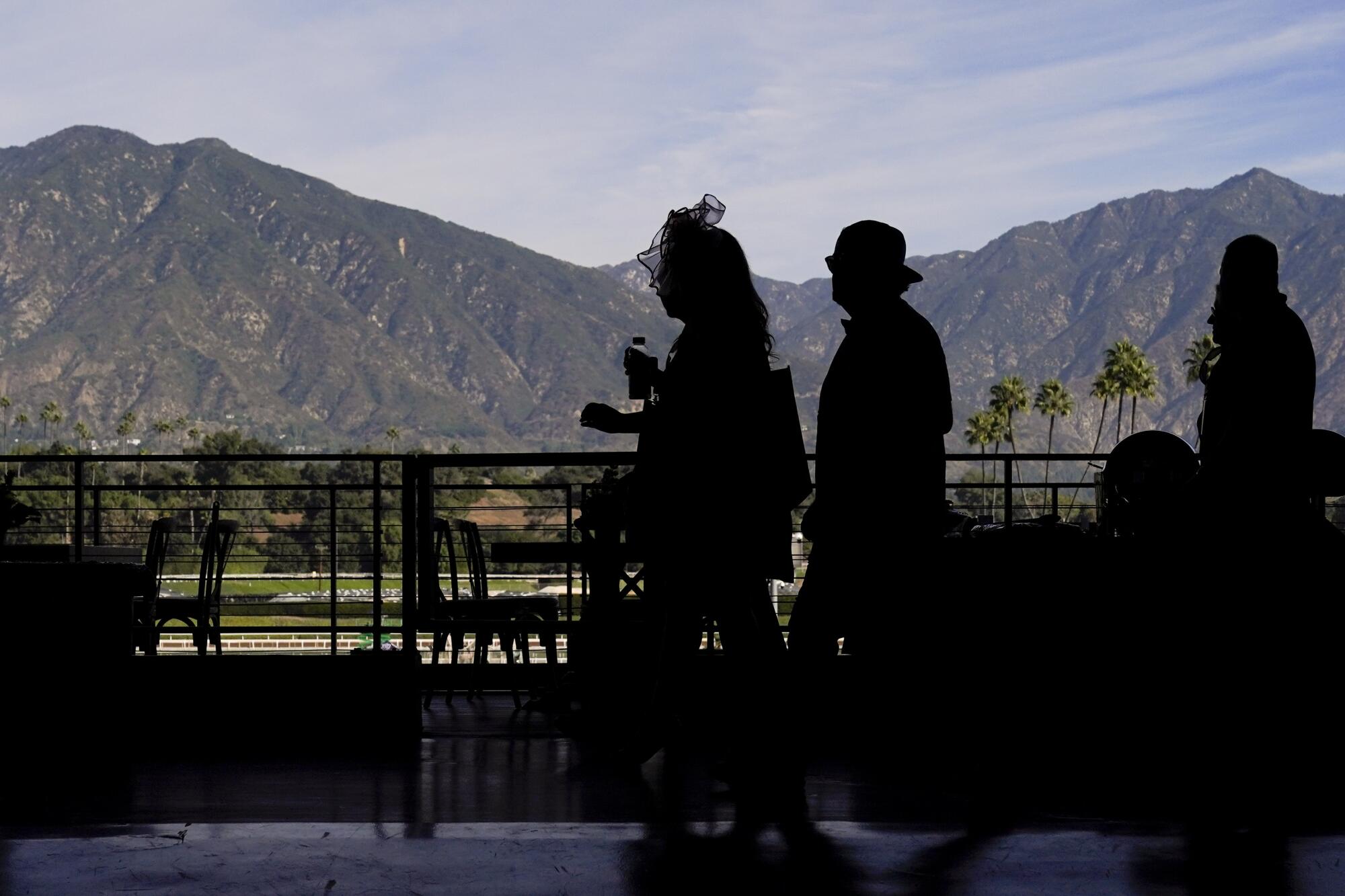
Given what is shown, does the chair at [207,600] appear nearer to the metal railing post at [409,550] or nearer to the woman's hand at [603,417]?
the metal railing post at [409,550]

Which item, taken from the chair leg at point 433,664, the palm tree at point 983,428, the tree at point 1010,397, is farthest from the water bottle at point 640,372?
the palm tree at point 983,428

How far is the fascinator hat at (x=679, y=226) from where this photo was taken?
382 cm

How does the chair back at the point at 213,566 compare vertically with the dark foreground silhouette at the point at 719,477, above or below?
below

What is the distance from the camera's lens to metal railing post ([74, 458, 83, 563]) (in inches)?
231

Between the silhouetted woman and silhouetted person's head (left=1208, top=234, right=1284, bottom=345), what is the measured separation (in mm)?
1067

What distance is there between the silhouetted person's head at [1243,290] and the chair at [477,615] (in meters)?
2.48

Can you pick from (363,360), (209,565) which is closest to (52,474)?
(209,565)

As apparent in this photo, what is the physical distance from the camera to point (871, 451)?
352 cm

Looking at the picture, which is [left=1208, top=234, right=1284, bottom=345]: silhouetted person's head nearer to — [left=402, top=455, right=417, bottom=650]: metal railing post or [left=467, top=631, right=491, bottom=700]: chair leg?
[left=402, top=455, right=417, bottom=650]: metal railing post

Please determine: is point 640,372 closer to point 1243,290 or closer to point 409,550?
point 409,550

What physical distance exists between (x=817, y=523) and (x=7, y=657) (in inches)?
92.2

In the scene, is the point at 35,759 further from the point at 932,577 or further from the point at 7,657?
the point at 932,577

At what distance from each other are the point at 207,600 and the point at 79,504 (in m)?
0.68

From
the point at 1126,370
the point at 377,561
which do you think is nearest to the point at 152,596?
the point at 377,561
